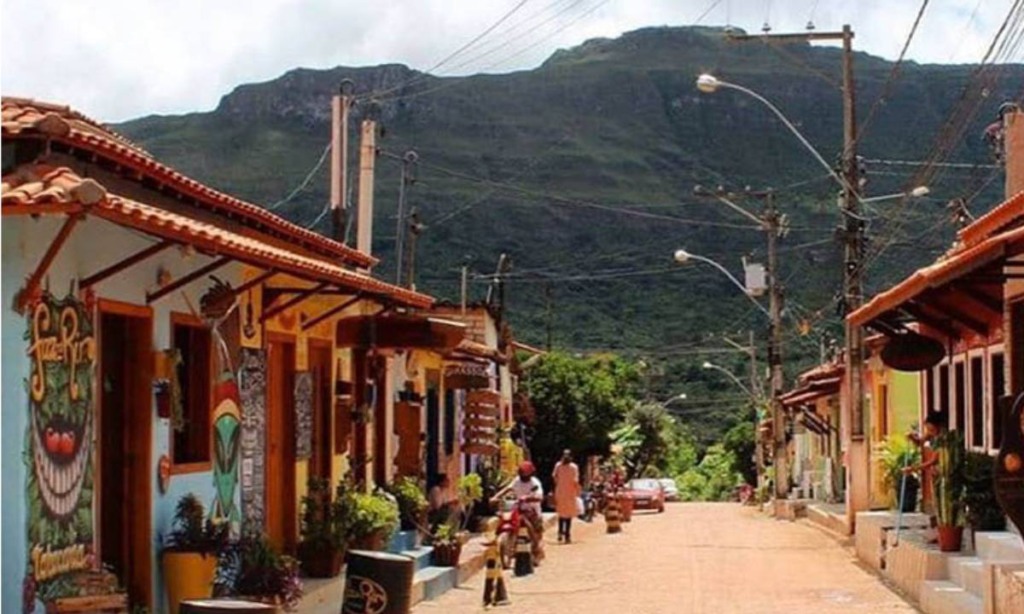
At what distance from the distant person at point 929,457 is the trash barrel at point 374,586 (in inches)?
252

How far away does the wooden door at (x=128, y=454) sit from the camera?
11914mm

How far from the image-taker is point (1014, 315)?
16.9 metres

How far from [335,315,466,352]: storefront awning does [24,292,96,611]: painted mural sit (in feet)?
25.3

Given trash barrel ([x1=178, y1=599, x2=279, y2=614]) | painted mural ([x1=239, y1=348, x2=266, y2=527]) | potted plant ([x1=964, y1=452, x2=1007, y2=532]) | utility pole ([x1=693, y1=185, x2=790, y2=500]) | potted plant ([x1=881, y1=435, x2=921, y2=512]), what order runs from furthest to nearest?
utility pole ([x1=693, y1=185, x2=790, y2=500])
potted plant ([x1=881, y1=435, x2=921, y2=512])
potted plant ([x1=964, y1=452, x2=1007, y2=532])
painted mural ([x1=239, y1=348, x2=266, y2=527])
trash barrel ([x1=178, y1=599, x2=279, y2=614])

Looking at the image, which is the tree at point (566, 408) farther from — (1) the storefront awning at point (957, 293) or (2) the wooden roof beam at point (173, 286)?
(2) the wooden roof beam at point (173, 286)

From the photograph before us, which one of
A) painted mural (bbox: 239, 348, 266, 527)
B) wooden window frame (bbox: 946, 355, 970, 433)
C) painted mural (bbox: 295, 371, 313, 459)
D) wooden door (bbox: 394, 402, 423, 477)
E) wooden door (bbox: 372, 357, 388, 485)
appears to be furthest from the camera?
wooden door (bbox: 394, 402, 423, 477)

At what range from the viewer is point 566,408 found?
169 feet

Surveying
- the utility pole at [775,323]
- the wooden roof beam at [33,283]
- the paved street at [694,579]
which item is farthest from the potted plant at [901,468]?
the utility pole at [775,323]

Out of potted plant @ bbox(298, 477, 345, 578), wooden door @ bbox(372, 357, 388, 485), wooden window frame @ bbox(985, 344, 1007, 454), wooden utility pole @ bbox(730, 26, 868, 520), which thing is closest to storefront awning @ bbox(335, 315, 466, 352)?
potted plant @ bbox(298, 477, 345, 578)

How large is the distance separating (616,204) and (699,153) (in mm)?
15230

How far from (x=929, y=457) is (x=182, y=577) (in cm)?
963

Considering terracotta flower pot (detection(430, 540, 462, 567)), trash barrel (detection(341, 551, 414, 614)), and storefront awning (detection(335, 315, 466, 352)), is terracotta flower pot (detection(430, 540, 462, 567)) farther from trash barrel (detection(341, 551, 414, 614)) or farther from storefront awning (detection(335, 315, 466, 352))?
trash barrel (detection(341, 551, 414, 614))

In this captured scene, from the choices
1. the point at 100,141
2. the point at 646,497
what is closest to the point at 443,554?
the point at 100,141

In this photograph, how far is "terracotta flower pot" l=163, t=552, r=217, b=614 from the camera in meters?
12.1
